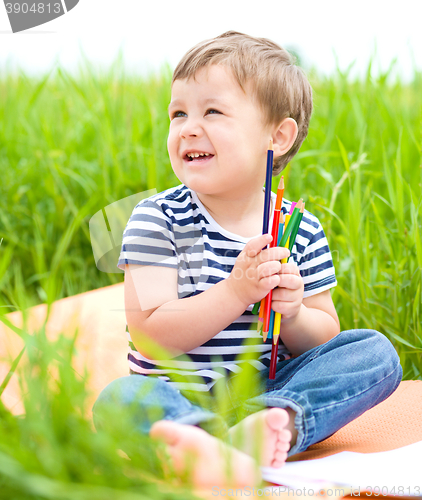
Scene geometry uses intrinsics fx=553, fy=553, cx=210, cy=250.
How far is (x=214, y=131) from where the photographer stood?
94 centimetres

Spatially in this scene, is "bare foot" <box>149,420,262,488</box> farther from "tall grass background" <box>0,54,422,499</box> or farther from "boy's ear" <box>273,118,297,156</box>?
"boy's ear" <box>273,118,297,156</box>

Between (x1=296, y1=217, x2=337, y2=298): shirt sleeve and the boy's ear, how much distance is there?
16cm

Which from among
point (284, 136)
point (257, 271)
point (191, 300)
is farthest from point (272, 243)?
point (284, 136)

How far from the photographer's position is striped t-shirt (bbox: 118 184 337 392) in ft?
3.14

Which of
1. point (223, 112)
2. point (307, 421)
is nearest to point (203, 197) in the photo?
point (223, 112)

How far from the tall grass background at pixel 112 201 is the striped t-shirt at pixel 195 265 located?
180 millimetres

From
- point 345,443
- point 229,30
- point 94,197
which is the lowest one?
point 345,443

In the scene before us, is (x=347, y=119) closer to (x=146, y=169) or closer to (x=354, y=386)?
(x=146, y=169)

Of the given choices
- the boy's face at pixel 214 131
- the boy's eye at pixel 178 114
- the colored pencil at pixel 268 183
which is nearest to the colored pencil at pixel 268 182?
the colored pencil at pixel 268 183

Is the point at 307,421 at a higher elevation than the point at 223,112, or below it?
below

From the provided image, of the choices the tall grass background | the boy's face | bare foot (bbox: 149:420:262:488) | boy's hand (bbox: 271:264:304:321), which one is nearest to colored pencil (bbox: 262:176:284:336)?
boy's hand (bbox: 271:264:304:321)

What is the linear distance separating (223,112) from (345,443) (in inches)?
23.6

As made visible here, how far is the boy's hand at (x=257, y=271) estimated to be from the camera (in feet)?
2.82

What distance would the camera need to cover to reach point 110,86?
2.26m
